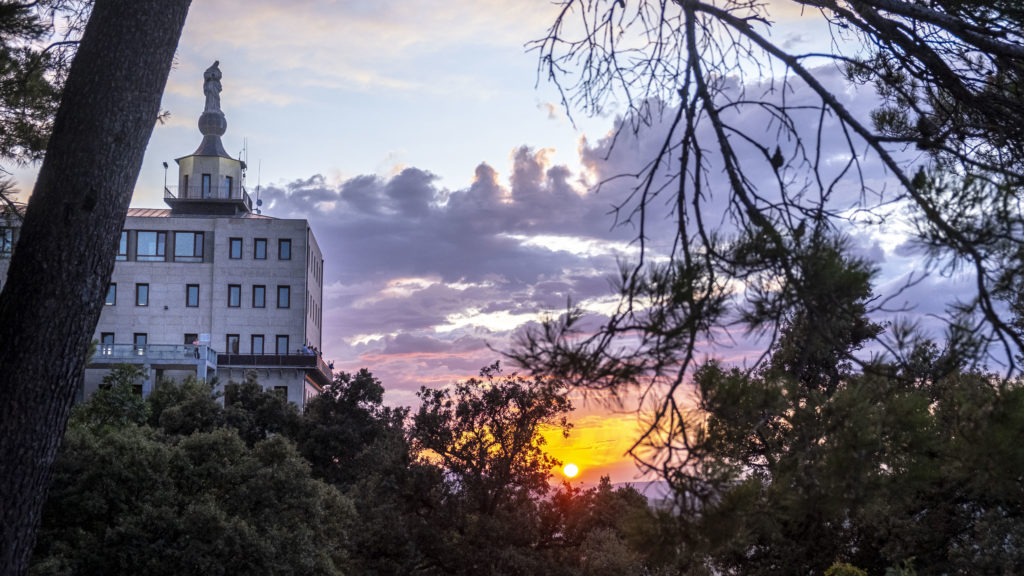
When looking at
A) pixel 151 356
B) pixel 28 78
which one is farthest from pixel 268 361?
pixel 28 78

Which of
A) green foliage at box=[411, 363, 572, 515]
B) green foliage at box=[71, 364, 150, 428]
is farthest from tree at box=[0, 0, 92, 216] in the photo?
green foliage at box=[71, 364, 150, 428]

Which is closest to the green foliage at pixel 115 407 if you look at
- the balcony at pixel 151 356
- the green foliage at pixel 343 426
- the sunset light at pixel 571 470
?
the green foliage at pixel 343 426

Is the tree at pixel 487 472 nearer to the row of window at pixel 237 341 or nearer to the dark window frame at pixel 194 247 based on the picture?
the row of window at pixel 237 341

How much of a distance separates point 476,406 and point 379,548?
3692 millimetres

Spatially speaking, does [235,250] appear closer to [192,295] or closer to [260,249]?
[260,249]

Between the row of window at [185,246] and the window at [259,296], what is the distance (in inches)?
55.2

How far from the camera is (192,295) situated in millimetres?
44094

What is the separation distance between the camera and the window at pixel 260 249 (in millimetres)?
44594

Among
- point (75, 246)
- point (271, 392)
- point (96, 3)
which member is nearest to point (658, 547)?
point (75, 246)

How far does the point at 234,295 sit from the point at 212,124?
381 inches

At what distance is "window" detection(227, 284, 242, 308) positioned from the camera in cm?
4406

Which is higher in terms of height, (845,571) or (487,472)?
(487,472)

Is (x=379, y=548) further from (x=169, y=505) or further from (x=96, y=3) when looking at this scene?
(x=96, y=3)

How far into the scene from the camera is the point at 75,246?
4105mm
